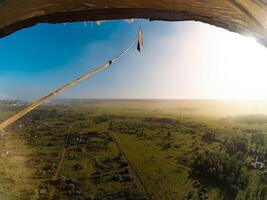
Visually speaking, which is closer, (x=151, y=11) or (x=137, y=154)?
(x=151, y=11)

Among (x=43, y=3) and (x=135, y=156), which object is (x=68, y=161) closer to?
(x=135, y=156)

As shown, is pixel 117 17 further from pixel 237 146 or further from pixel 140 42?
pixel 237 146

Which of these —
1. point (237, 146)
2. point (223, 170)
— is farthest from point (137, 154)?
point (237, 146)

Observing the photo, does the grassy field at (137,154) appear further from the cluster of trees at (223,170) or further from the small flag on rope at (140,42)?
the small flag on rope at (140,42)

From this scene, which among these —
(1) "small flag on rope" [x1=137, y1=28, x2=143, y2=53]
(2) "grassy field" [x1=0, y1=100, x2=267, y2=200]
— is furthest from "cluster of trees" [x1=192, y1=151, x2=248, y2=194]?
(1) "small flag on rope" [x1=137, y1=28, x2=143, y2=53]

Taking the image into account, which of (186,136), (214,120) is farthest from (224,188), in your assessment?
(214,120)

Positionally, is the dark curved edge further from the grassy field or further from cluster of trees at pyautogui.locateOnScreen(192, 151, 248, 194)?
cluster of trees at pyautogui.locateOnScreen(192, 151, 248, 194)
